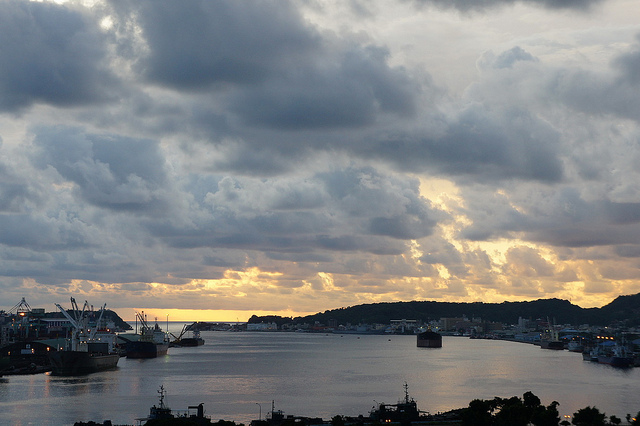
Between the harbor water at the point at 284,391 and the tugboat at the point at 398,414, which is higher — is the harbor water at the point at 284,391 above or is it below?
below

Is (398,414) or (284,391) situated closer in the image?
(398,414)

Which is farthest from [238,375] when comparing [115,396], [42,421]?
[42,421]

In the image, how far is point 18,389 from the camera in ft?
488

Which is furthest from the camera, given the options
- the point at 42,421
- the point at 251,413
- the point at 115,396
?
the point at 115,396

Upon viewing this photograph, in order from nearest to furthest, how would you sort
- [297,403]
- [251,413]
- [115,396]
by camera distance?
[251,413]
[297,403]
[115,396]

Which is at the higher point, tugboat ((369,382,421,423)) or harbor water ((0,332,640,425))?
tugboat ((369,382,421,423))

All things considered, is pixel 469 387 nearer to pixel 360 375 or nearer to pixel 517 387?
pixel 517 387

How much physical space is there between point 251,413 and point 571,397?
201ft

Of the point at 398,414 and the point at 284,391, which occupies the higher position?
the point at 398,414

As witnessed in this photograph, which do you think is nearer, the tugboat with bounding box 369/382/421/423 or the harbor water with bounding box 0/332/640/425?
the tugboat with bounding box 369/382/421/423

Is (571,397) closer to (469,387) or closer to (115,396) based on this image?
(469,387)

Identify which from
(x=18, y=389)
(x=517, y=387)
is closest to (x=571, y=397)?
(x=517, y=387)

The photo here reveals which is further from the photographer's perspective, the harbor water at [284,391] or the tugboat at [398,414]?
the harbor water at [284,391]

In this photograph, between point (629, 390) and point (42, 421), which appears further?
point (629, 390)
